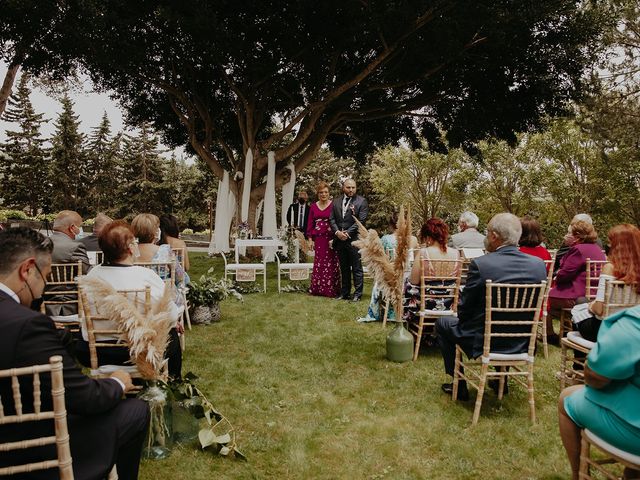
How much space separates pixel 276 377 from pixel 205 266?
1079 cm

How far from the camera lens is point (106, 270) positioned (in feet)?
12.2

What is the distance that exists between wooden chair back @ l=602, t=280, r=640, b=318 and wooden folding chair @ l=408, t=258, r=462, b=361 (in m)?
2.00

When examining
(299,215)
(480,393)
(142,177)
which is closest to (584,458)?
(480,393)

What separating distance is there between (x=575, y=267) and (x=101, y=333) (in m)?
5.50

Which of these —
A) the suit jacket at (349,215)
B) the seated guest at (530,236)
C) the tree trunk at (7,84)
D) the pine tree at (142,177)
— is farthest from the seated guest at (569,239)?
the pine tree at (142,177)

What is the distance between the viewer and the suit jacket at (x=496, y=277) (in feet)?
13.8

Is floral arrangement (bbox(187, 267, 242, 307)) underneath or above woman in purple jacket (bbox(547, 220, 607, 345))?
underneath

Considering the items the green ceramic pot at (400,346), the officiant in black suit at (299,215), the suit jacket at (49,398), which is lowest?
the green ceramic pot at (400,346)

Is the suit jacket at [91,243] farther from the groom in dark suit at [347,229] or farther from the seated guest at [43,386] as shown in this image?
the seated guest at [43,386]

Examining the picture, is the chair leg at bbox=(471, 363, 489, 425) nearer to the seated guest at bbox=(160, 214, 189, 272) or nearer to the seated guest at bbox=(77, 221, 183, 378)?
the seated guest at bbox=(77, 221, 183, 378)

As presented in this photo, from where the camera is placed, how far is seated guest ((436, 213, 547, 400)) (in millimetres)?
4224

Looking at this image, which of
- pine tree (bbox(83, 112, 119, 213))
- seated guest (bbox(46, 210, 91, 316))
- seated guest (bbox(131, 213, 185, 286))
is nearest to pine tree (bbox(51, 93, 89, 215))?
pine tree (bbox(83, 112, 119, 213))

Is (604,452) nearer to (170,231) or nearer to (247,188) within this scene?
(170,231)

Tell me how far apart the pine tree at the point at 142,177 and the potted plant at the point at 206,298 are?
105 ft
